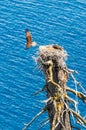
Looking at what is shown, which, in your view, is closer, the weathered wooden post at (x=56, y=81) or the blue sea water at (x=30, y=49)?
the weathered wooden post at (x=56, y=81)

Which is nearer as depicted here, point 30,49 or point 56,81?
point 56,81

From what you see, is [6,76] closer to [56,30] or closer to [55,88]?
[56,30]

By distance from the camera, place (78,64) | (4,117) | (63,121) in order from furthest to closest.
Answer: (78,64), (4,117), (63,121)

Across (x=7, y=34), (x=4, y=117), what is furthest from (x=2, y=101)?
(x=7, y=34)

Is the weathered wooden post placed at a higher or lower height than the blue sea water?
lower

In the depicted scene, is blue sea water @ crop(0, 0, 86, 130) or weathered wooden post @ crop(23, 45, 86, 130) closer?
weathered wooden post @ crop(23, 45, 86, 130)

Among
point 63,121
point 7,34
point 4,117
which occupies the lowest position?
point 63,121

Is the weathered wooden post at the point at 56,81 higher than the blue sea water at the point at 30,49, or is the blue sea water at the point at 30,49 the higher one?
the blue sea water at the point at 30,49

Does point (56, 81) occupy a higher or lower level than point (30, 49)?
lower
